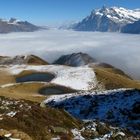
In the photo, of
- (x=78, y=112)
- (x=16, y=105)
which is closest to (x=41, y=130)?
(x=16, y=105)

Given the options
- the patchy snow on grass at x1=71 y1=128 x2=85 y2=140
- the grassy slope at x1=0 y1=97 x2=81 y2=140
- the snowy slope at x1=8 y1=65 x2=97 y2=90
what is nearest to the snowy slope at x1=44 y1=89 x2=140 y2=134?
the grassy slope at x1=0 y1=97 x2=81 y2=140

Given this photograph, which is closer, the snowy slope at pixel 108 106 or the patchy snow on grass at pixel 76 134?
the patchy snow on grass at pixel 76 134

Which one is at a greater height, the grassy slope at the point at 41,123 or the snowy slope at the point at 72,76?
the grassy slope at the point at 41,123

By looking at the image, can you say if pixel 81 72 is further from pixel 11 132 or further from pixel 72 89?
pixel 11 132

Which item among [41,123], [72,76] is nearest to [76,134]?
[41,123]

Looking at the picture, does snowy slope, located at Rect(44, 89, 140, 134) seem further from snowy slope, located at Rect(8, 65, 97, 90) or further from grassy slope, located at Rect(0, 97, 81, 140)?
snowy slope, located at Rect(8, 65, 97, 90)

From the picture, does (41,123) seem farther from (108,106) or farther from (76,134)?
(108,106)

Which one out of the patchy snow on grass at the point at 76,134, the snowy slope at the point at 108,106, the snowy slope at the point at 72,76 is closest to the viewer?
the patchy snow on grass at the point at 76,134

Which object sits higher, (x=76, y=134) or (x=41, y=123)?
(x=41, y=123)

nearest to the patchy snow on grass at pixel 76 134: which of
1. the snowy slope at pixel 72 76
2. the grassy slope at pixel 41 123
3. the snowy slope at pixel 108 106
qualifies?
the grassy slope at pixel 41 123

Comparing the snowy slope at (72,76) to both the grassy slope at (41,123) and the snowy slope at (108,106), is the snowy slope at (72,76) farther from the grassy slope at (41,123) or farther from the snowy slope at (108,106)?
the grassy slope at (41,123)
